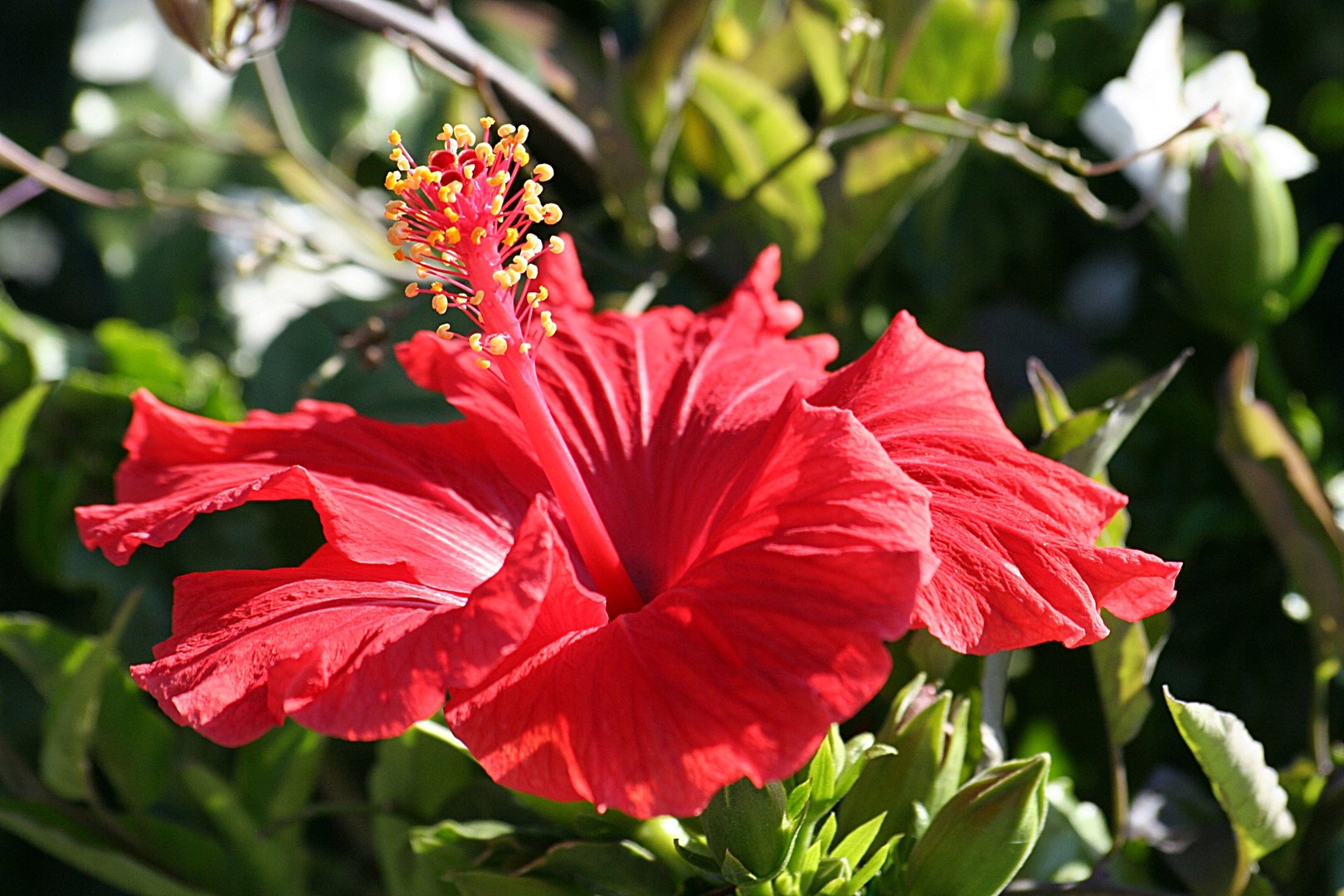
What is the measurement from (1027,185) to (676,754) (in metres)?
0.50

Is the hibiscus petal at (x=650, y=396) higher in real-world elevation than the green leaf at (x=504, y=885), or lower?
higher

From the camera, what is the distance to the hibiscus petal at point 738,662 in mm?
271

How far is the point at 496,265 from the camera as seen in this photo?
0.38 metres

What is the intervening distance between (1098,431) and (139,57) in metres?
0.68

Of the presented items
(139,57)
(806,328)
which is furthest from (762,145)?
(139,57)

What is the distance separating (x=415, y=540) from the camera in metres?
Result: 0.36

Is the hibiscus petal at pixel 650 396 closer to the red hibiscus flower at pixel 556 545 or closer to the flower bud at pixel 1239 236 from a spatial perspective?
the red hibiscus flower at pixel 556 545

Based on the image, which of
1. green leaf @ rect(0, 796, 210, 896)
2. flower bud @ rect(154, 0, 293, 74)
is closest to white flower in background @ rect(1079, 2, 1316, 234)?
flower bud @ rect(154, 0, 293, 74)

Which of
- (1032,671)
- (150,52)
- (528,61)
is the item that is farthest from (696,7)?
(150,52)

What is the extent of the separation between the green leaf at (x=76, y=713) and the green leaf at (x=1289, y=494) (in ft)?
1.21

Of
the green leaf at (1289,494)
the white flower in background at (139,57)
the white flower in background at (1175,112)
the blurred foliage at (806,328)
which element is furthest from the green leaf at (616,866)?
the white flower in background at (139,57)

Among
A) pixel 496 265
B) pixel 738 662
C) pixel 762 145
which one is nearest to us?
pixel 738 662

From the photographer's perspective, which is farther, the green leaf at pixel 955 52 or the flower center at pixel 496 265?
the green leaf at pixel 955 52

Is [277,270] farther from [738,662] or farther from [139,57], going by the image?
[738,662]
